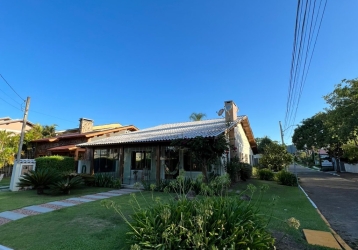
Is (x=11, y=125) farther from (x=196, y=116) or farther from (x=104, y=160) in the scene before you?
(x=196, y=116)

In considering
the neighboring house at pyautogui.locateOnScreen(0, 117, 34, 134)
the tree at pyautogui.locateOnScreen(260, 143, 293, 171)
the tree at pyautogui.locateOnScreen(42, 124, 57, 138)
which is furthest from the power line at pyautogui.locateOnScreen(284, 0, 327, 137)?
the tree at pyautogui.locateOnScreen(42, 124, 57, 138)

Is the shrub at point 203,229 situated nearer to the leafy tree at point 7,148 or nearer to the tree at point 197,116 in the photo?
the leafy tree at point 7,148

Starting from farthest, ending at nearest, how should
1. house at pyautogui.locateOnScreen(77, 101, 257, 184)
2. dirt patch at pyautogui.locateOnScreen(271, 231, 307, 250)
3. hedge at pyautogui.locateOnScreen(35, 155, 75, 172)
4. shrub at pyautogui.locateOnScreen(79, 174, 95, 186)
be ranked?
hedge at pyautogui.locateOnScreen(35, 155, 75, 172), shrub at pyautogui.locateOnScreen(79, 174, 95, 186), house at pyautogui.locateOnScreen(77, 101, 257, 184), dirt patch at pyautogui.locateOnScreen(271, 231, 307, 250)

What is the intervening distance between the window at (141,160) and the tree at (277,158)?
42.7ft

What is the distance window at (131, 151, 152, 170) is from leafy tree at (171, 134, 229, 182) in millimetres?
5073

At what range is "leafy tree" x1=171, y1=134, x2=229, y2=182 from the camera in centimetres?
1096

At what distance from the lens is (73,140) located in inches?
882

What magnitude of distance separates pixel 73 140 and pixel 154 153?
11.8 m

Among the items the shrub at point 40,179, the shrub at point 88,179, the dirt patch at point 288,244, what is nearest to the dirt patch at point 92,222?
the dirt patch at point 288,244

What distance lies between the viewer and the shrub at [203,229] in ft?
11.0

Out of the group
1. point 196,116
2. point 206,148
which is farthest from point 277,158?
point 206,148

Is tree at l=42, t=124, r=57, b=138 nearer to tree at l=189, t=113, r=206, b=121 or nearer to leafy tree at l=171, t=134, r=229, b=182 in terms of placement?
tree at l=189, t=113, r=206, b=121

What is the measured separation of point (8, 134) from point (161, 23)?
21110 mm

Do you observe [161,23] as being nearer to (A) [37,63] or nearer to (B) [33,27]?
(B) [33,27]
